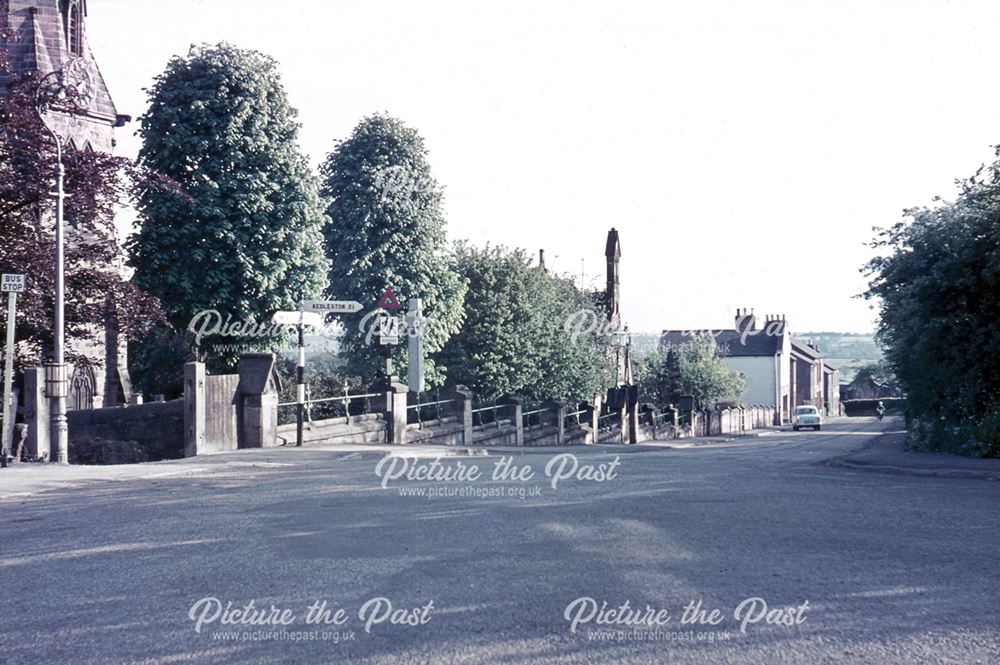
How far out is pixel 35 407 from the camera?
61.3 feet

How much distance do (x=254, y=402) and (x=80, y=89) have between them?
17.9m

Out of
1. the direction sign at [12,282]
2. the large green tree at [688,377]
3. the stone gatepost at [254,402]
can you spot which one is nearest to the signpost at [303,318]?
the stone gatepost at [254,402]

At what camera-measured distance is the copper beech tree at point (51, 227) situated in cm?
1998

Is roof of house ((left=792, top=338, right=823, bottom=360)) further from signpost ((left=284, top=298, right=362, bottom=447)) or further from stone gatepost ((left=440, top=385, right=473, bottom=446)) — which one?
signpost ((left=284, top=298, right=362, bottom=447))

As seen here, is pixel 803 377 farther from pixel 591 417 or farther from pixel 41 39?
pixel 41 39

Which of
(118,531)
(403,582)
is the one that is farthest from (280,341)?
(403,582)

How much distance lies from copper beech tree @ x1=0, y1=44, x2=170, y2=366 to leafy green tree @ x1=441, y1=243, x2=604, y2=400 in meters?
16.9

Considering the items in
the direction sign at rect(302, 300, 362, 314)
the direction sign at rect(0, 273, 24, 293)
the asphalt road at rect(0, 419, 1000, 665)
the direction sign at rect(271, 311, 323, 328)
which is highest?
the direction sign at rect(0, 273, 24, 293)

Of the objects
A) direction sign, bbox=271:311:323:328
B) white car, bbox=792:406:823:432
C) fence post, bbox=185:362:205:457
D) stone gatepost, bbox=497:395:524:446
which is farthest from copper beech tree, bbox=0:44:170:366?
white car, bbox=792:406:823:432

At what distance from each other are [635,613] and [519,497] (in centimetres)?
596

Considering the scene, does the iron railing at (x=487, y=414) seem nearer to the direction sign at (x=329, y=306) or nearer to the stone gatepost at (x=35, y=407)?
the direction sign at (x=329, y=306)

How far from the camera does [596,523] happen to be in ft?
32.8

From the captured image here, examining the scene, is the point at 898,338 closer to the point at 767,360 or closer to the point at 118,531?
the point at 118,531

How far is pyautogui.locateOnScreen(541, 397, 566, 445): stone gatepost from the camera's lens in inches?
1681
